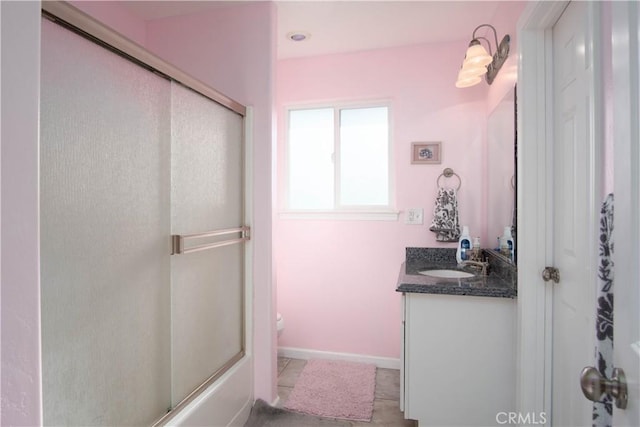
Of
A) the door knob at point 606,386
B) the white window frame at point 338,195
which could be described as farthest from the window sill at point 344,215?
the door knob at point 606,386

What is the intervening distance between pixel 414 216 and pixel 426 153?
0.47 m

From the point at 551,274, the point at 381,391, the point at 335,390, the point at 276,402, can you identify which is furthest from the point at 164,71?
the point at 381,391

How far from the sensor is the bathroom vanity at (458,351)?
1597 millimetres

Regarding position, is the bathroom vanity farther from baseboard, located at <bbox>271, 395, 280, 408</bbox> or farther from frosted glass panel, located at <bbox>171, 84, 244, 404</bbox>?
frosted glass panel, located at <bbox>171, 84, 244, 404</bbox>

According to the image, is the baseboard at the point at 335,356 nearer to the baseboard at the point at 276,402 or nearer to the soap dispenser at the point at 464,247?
the baseboard at the point at 276,402

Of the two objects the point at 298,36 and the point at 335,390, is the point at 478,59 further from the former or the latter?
the point at 335,390

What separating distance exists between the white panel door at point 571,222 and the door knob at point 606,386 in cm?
48

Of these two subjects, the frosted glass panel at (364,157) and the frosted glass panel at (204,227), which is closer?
the frosted glass panel at (204,227)

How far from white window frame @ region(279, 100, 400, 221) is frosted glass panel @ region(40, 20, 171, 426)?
1.44 metres

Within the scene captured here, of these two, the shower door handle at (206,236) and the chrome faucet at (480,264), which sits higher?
the shower door handle at (206,236)

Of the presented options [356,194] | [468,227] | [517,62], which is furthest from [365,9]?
[468,227]

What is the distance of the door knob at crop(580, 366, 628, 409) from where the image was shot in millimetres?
545

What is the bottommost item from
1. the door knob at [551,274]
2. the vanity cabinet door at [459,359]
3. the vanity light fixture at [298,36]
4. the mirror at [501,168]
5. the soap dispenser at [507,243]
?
the vanity cabinet door at [459,359]

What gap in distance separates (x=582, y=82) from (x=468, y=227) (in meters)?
1.40
